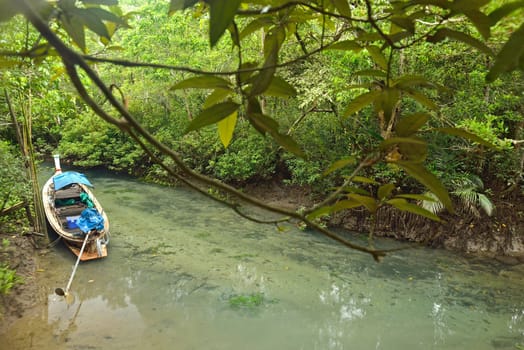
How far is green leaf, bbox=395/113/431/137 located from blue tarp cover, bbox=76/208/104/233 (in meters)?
5.12

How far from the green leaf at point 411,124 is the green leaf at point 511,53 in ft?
0.27

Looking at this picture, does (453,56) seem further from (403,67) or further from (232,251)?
(232,251)

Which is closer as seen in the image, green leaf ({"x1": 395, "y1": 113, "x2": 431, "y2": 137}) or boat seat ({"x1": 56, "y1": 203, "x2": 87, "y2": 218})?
green leaf ({"x1": 395, "y1": 113, "x2": 431, "y2": 137})

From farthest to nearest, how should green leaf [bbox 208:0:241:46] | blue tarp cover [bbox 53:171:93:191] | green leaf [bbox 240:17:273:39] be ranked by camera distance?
blue tarp cover [bbox 53:171:93:191] → green leaf [bbox 240:17:273:39] → green leaf [bbox 208:0:241:46]

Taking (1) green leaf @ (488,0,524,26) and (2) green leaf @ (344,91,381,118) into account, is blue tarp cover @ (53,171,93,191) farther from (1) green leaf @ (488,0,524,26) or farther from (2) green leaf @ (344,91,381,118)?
(1) green leaf @ (488,0,524,26)

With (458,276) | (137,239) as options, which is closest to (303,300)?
(458,276)

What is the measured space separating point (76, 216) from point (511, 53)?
654 cm

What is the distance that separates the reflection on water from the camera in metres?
3.46

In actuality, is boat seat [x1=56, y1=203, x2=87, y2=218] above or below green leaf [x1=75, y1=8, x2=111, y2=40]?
below

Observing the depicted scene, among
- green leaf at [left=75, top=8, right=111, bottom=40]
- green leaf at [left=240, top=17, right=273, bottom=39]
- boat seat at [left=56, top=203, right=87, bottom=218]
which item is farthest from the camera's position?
boat seat at [left=56, top=203, right=87, bottom=218]

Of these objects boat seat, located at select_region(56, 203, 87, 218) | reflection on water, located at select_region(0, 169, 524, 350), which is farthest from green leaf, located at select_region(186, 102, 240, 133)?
boat seat, located at select_region(56, 203, 87, 218)

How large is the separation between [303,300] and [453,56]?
352 centimetres

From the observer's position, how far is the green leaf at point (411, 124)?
0.34 m

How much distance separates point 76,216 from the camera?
19.1 feet
